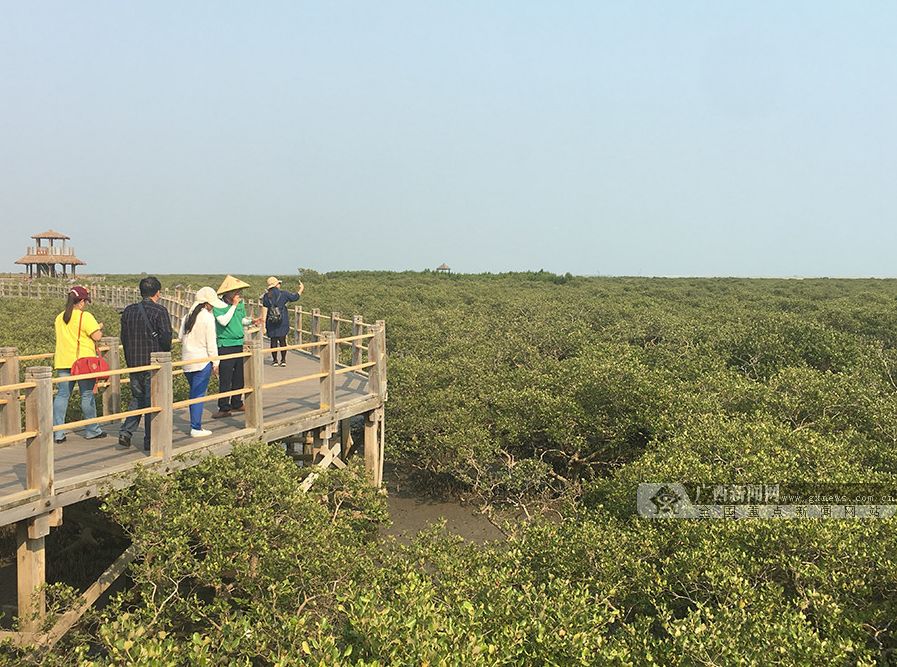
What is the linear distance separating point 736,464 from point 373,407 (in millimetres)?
5365

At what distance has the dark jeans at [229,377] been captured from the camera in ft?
27.8

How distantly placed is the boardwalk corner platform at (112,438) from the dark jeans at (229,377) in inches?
A: 15.8

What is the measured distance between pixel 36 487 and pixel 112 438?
2.06 meters

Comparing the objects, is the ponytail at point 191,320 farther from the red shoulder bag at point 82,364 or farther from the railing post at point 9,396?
Answer: the railing post at point 9,396

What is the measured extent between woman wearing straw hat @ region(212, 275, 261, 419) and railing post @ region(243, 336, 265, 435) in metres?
0.96

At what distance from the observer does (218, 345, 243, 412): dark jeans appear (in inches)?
334

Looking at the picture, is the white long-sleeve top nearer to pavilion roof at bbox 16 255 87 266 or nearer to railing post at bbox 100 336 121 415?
railing post at bbox 100 336 121 415

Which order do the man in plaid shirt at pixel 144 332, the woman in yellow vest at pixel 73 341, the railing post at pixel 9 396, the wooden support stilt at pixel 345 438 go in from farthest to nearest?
the wooden support stilt at pixel 345 438 < the railing post at pixel 9 396 < the woman in yellow vest at pixel 73 341 < the man in plaid shirt at pixel 144 332

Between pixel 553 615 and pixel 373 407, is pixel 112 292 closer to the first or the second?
pixel 373 407

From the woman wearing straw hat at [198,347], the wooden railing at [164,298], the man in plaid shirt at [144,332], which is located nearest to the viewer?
the man in plaid shirt at [144,332]

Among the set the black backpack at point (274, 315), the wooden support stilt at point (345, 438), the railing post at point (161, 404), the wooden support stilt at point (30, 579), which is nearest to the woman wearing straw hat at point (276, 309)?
the black backpack at point (274, 315)

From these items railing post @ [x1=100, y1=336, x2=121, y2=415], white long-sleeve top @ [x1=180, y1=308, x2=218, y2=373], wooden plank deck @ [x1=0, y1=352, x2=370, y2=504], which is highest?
white long-sleeve top @ [x1=180, y1=308, x2=218, y2=373]

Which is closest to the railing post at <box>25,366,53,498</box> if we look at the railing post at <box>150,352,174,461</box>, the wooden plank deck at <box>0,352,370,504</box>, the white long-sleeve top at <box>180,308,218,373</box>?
the wooden plank deck at <box>0,352,370,504</box>

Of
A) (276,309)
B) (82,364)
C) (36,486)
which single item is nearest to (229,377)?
(82,364)
